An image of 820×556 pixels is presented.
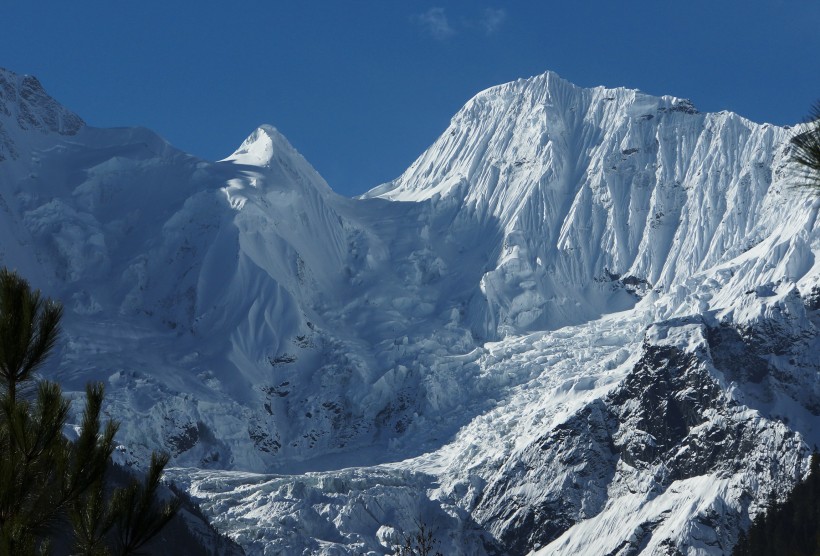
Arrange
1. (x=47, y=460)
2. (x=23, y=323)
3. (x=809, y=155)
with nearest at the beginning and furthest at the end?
(x=809, y=155)
(x=23, y=323)
(x=47, y=460)

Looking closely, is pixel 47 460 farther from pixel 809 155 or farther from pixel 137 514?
pixel 809 155

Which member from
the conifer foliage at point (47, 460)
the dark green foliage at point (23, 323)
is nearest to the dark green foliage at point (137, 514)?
the conifer foliage at point (47, 460)

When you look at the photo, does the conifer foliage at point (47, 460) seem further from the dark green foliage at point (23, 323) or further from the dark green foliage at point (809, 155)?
the dark green foliage at point (809, 155)

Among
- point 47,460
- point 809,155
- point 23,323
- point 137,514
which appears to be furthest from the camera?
point 137,514

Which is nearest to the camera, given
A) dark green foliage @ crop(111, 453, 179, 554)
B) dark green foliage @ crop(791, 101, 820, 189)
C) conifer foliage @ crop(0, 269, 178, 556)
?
dark green foliage @ crop(791, 101, 820, 189)

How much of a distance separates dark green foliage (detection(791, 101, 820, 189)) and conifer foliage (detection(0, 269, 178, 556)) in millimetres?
12955

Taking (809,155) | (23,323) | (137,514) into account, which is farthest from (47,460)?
(809,155)

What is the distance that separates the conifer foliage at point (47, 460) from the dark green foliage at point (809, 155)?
510 inches

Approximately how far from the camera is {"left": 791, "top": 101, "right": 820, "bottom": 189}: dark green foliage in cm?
2230

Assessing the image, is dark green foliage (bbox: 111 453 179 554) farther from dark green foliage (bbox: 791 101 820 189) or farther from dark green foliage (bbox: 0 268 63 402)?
dark green foliage (bbox: 791 101 820 189)

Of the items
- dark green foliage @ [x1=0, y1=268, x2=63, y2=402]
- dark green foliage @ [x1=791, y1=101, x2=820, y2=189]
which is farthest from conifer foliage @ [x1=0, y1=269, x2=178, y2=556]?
dark green foliage @ [x1=791, y1=101, x2=820, y2=189]

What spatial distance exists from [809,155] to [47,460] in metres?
14.3

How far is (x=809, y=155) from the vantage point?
2250cm

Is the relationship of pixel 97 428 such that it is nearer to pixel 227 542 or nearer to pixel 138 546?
pixel 138 546
